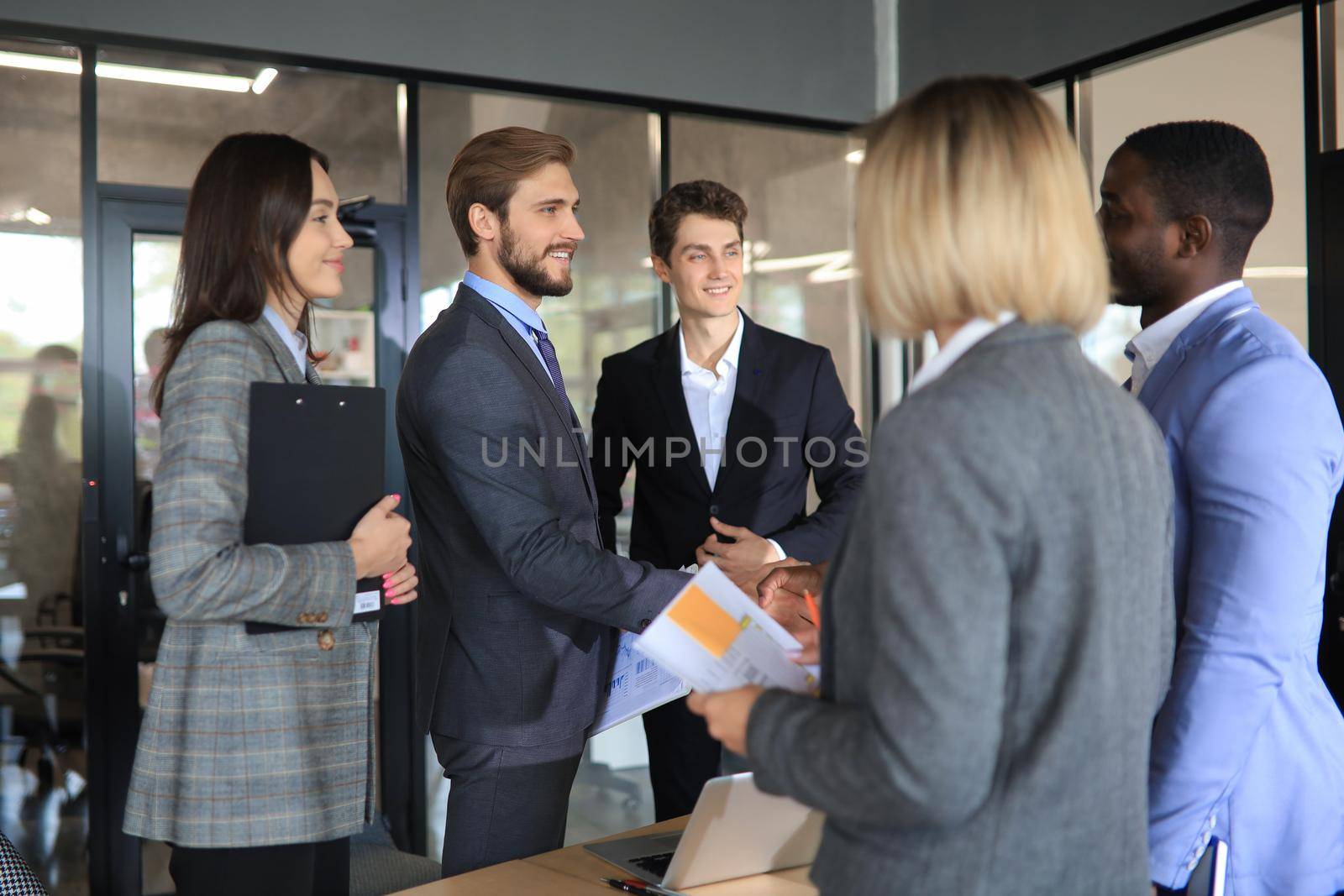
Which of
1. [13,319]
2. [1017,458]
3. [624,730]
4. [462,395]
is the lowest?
[624,730]

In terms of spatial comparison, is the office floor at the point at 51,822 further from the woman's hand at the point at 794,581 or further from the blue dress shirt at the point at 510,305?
the blue dress shirt at the point at 510,305

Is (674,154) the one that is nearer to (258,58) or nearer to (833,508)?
(258,58)

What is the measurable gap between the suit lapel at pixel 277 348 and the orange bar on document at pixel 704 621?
899 mm

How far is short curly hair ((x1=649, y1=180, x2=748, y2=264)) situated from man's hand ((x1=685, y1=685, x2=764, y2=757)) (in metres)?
2.26

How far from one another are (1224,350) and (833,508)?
1479mm

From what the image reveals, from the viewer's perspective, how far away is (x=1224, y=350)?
1588 mm

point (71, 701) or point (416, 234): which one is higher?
point (416, 234)

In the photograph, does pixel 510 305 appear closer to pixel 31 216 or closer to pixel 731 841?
pixel 731 841

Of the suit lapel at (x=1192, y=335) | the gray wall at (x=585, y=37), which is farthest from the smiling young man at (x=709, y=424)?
the gray wall at (x=585, y=37)

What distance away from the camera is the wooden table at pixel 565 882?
5.31 feet

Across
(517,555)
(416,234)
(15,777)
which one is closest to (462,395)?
(517,555)

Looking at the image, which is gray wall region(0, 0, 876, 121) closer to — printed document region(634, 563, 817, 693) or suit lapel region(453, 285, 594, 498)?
suit lapel region(453, 285, 594, 498)

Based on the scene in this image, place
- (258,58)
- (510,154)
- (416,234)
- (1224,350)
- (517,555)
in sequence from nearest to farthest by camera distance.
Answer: (1224,350) < (517,555) < (510,154) < (258,58) < (416,234)

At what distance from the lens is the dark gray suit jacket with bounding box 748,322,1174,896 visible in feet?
3.06
